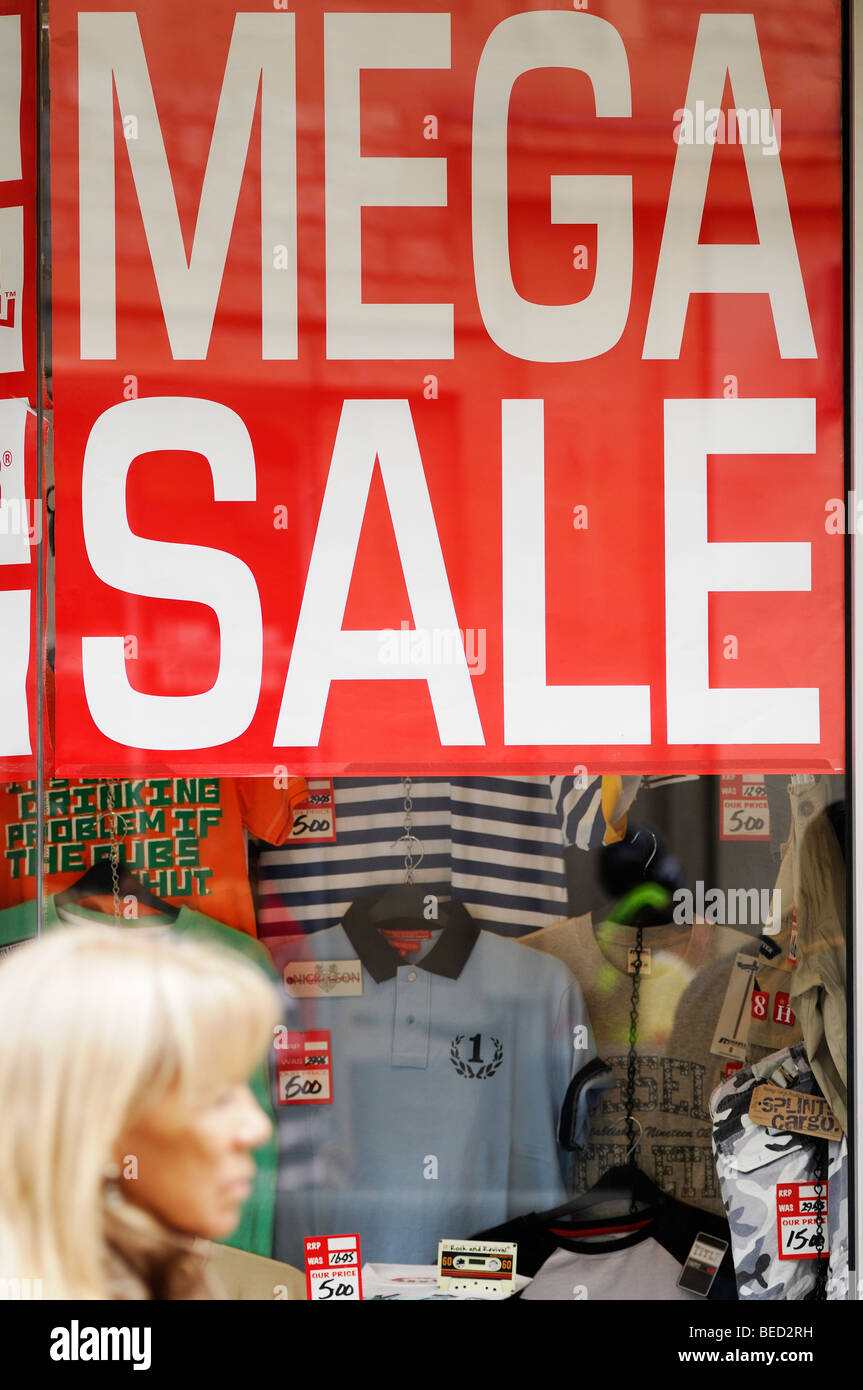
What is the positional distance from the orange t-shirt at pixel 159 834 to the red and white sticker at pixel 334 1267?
54cm

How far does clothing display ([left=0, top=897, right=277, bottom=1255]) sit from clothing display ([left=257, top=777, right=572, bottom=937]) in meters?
0.06

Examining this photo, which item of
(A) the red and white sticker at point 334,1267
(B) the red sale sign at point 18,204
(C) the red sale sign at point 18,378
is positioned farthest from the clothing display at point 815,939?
(B) the red sale sign at point 18,204

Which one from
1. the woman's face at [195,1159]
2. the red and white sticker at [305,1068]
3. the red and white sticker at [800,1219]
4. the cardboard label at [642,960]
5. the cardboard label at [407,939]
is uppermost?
the cardboard label at [407,939]

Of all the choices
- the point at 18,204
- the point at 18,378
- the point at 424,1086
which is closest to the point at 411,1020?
the point at 424,1086

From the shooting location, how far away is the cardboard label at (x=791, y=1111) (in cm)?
185

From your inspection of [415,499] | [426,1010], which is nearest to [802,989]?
[426,1010]

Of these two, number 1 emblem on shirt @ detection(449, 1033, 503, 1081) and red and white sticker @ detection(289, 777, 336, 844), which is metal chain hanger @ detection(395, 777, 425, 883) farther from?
number 1 emblem on shirt @ detection(449, 1033, 503, 1081)

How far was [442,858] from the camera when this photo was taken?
6.13 feet

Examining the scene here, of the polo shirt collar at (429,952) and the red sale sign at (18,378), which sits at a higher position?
the red sale sign at (18,378)

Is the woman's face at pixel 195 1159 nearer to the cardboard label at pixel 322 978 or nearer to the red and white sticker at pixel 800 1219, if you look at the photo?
the cardboard label at pixel 322 978

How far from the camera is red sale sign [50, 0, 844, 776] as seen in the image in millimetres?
1784

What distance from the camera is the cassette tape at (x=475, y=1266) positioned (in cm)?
184

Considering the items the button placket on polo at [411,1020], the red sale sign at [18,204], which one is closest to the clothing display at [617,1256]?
the button placket on polo at [411,1020]

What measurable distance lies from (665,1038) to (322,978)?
1.97ft
